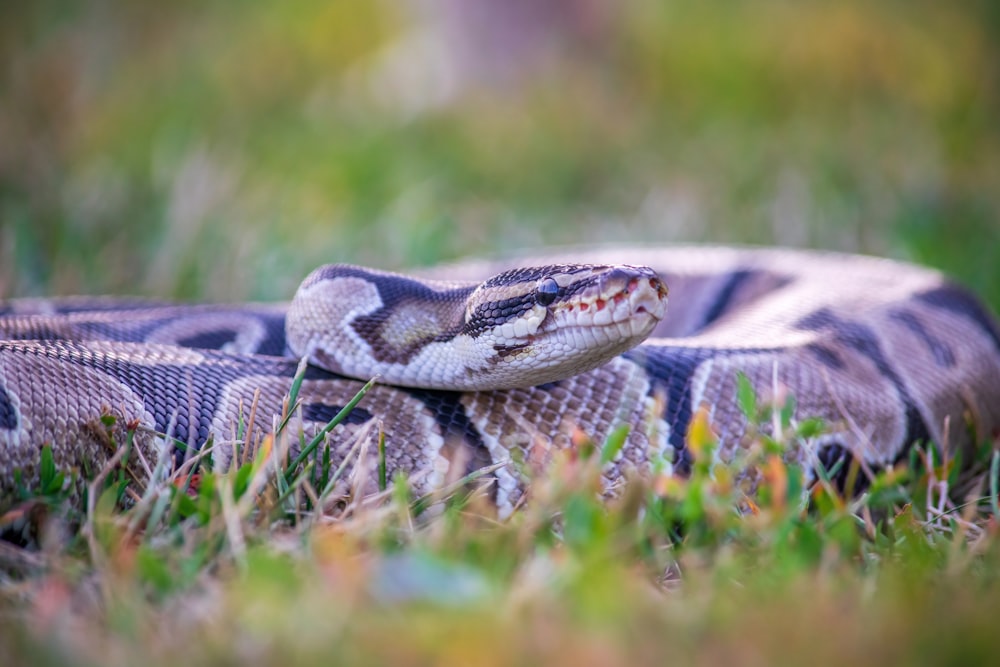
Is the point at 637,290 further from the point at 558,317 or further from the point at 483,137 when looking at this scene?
the point at 483,137

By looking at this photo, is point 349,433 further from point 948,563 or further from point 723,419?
point 948,563

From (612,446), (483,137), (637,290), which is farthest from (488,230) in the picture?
(612,446)

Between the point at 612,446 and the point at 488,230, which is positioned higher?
the point at 612,446

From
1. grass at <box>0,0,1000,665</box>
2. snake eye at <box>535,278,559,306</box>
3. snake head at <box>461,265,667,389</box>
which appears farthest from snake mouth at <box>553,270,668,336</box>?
grass at <box>0,0,1000,665</box>

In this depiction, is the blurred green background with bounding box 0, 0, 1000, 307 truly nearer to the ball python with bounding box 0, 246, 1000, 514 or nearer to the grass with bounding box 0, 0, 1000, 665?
the grass with bounding box 0, 0, 1000, 665

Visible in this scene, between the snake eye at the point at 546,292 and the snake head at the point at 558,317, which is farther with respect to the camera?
the snake eye at the point at 546,292

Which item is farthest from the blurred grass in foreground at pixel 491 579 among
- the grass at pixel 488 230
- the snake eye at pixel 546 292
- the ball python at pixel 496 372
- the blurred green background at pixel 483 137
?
the blurred green background at pixel 483 137

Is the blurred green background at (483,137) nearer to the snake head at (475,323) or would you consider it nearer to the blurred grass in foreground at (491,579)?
the snake head at (475,323)
